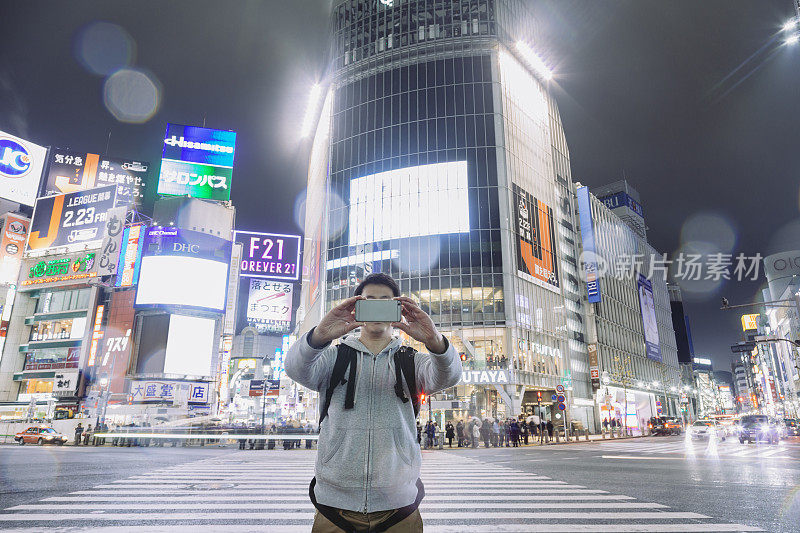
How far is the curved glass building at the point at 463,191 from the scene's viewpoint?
48.8 m

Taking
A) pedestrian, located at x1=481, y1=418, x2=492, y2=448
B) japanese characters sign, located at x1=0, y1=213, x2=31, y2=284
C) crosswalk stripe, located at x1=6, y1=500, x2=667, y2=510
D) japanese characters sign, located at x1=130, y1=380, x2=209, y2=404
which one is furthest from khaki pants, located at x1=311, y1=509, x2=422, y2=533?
japanese characters sign, located at x1=0, y1=213, x2=31, y2=284

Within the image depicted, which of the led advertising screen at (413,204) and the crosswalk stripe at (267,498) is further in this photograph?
the led advertising screen at (413,204)

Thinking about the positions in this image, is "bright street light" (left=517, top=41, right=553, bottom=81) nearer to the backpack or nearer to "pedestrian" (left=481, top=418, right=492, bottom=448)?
"pedestrian" (left=481, top=418, right=492, bottom=448)

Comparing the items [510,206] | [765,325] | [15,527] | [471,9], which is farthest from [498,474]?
[765,325]

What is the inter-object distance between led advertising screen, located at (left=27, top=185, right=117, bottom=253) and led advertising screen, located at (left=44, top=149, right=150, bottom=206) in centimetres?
820

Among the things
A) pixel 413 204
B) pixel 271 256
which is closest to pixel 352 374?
pixel 271 256

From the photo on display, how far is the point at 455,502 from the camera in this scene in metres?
8.11

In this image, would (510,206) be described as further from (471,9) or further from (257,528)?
(257,528)

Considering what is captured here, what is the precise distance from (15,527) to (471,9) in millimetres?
64556

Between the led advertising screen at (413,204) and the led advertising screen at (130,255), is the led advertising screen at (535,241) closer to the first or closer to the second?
the led advertising screen at (413,204)

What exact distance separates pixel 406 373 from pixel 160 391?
176 ft

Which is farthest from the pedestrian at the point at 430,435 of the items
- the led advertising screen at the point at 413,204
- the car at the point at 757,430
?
the led advertising screen at the point at 413,204

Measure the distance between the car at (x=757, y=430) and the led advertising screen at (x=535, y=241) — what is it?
78.6 feet

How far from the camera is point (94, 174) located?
73625 mm
